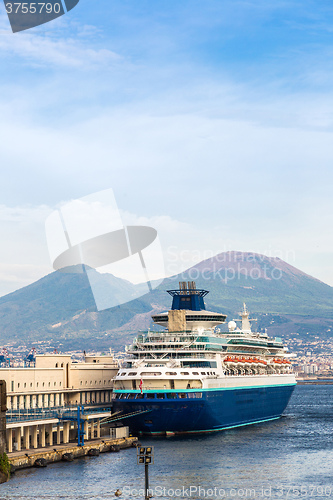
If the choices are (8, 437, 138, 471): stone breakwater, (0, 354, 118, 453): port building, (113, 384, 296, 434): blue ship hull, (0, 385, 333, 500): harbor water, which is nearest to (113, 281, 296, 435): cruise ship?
(113, 384, 296, 434): blue ship hull

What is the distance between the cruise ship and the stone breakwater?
13.8ft

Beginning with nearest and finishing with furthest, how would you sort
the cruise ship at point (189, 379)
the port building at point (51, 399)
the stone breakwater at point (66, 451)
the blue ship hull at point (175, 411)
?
the stone breakwater at point (66, 451)
the port building at point (51, 399)
the blue ship hull at point (175, 411)
the cruise ship at point (189, 379)

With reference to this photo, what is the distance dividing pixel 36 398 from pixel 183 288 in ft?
82.7

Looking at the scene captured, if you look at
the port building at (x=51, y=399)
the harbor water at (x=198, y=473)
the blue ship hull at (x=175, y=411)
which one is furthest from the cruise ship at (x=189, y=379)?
the port building at (x=51, y=399)

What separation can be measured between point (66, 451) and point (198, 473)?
10.5 meters

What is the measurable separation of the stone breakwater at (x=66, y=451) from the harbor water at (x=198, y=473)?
759mm

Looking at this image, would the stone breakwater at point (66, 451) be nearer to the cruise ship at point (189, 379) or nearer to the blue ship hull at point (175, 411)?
the blue ship hull at point (175, 411)

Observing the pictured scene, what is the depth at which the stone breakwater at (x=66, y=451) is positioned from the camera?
4803cm

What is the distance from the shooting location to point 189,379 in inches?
2569

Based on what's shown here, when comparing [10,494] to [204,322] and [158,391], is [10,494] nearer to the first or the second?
[158,391]

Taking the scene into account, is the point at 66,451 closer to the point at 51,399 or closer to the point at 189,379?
the point at 51,399

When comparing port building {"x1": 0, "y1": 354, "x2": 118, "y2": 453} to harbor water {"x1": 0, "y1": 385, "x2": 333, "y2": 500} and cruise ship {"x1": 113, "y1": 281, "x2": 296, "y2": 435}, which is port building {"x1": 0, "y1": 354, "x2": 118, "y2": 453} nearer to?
cruise ship {"x1": 113, "y1": 281, "x2": 296, "y2": 435}

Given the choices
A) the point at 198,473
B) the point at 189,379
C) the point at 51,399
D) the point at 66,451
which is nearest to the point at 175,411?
the point at 189,379

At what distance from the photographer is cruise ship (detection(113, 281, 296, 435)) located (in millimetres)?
64125
